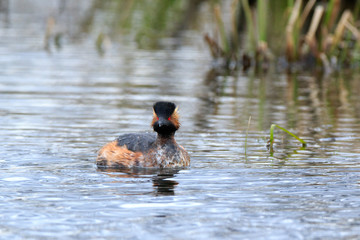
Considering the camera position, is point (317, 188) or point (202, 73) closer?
point (317, 188)

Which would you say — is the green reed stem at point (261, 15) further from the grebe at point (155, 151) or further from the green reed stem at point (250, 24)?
the grebe at point (155, 151)

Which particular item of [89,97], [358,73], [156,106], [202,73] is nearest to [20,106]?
[89,97]

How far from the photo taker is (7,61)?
24.3 m

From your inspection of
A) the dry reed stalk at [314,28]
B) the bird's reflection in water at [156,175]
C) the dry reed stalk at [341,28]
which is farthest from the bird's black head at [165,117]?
the dry reed stalk at [341,28]

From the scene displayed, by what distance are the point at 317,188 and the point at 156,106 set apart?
2.71 metres

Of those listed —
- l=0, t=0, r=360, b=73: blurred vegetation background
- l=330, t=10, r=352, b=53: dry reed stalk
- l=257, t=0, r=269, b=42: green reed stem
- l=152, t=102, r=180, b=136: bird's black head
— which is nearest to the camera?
l=152, t=102, r=180, b=136: bird's black head

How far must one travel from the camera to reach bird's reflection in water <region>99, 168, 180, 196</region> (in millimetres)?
9717

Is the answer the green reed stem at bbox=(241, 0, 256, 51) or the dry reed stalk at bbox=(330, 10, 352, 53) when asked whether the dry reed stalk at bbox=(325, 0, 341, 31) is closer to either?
the dry reed stalk at bbox=(330, 10, 352, 53)

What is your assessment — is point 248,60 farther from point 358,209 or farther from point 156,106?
point 358,209

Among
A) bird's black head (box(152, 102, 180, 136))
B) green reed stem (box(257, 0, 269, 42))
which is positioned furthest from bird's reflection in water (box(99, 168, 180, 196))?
green reed stem (box(257, 0, 269, 42))

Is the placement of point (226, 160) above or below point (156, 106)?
below

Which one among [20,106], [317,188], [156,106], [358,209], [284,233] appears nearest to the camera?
[284,233]

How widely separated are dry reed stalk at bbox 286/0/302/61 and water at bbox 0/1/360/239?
1.25 m

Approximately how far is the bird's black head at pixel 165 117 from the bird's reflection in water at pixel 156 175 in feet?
2.02
